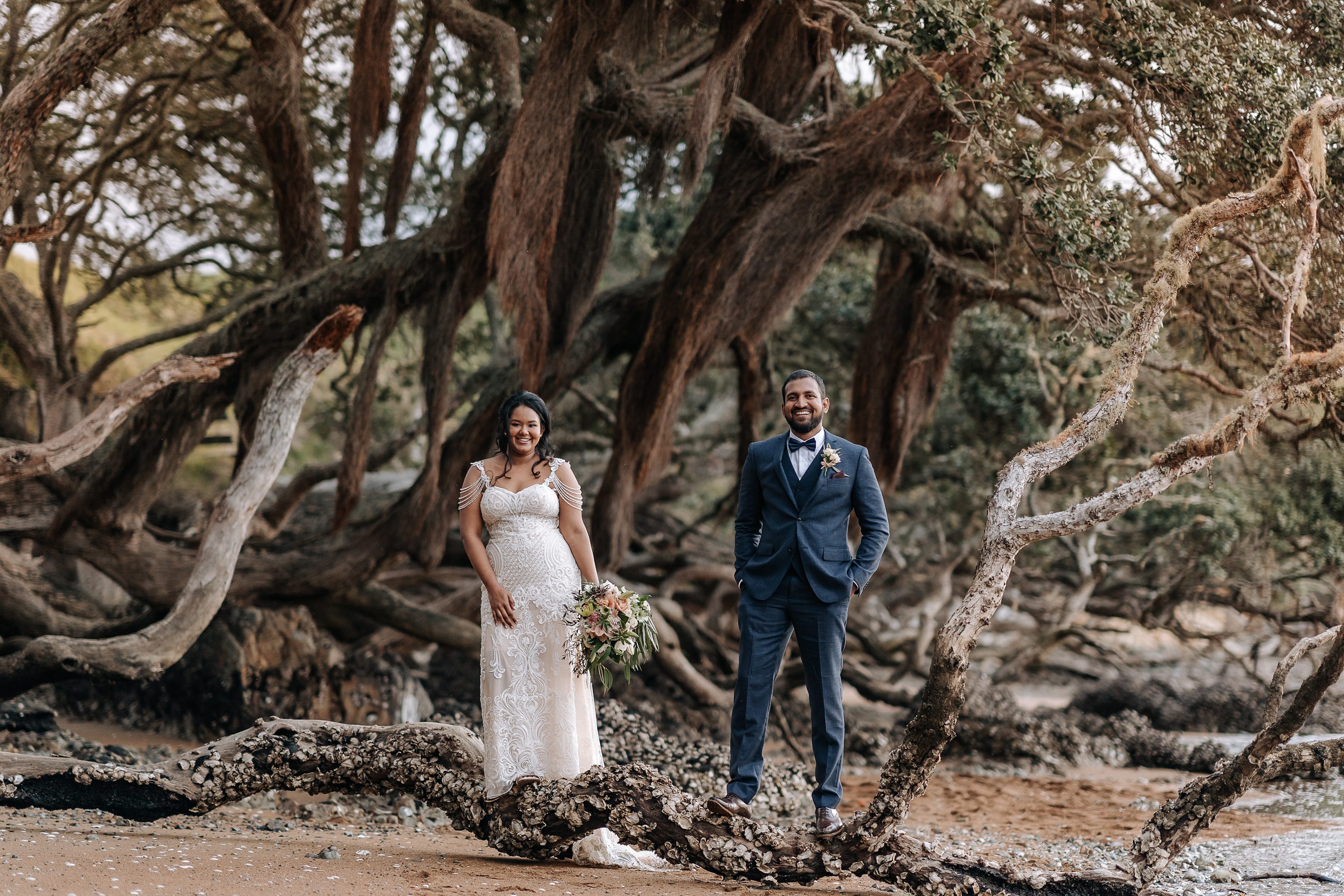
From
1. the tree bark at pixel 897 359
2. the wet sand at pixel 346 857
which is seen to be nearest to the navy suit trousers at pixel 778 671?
the wet sand at pixel 346 857

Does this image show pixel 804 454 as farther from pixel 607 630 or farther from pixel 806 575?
pixel 607 630

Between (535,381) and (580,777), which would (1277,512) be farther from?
(580,777)

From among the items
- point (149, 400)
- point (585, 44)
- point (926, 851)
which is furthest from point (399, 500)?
point (926, 851)

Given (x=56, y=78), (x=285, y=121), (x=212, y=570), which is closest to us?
(x=56, y=78)

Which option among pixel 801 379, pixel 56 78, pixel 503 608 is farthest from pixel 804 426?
pixel 56 78

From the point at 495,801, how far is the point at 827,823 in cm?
143

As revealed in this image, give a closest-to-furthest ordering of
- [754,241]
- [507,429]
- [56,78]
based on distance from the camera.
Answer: [507,429] → [56,78] → [754,241]

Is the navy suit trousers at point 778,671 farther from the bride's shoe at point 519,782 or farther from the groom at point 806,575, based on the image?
the bride's shoe at point 519,782

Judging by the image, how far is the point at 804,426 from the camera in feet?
14.5

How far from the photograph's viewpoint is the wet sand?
3.73 m

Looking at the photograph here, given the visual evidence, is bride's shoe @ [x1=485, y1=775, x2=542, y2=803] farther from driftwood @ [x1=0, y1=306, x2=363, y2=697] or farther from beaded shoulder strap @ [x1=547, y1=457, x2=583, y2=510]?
driftwood @ [x1=0, y1=306, x2=363, y2=697]

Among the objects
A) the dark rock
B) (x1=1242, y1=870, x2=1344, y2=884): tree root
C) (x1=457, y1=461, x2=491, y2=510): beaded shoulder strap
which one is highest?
(x1=457, y1=461, x2=491, y2=510): beaded shoulder strap

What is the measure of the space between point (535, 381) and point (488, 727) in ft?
11.0

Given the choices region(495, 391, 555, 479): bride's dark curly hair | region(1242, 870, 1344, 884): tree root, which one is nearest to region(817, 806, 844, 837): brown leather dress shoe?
region(495, 391, 555, 479): bride's dark curly hair
